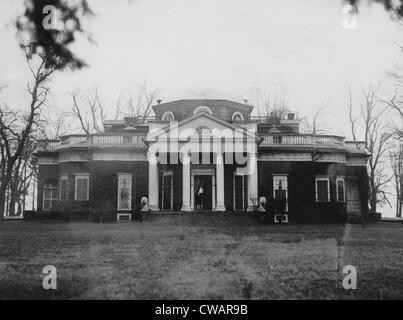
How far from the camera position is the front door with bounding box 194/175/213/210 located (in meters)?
25.1

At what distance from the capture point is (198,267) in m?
8.20

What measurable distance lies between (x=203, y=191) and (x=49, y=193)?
927 cm

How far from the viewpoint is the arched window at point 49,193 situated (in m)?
27.2

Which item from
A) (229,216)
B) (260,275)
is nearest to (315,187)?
(229,216)

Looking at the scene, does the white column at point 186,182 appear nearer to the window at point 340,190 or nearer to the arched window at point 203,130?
the arched window at point 203,130

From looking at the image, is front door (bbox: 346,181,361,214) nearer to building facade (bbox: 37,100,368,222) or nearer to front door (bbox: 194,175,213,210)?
building facade (bbox: 37,100,368,222)

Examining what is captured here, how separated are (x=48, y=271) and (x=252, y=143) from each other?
16635 mm

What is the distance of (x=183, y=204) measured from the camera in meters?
22.7

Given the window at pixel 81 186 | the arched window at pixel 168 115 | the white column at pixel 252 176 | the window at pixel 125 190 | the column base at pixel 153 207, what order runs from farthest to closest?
1. the arched window at pixel 168 115
2. the window at pixel 81 186
3. the window at pixel 125 190
4. the white column at pixel 252 176
5. the column base at pixel 153 207

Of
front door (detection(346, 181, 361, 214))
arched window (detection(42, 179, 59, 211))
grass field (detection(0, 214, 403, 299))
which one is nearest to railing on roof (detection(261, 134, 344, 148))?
front door (detection(346, 181, 361, 214))

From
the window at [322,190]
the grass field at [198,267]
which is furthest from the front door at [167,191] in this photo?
the grass field at [198,267]

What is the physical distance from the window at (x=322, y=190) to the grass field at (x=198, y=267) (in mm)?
12385

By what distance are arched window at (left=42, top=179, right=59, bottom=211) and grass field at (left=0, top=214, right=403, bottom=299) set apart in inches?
571
